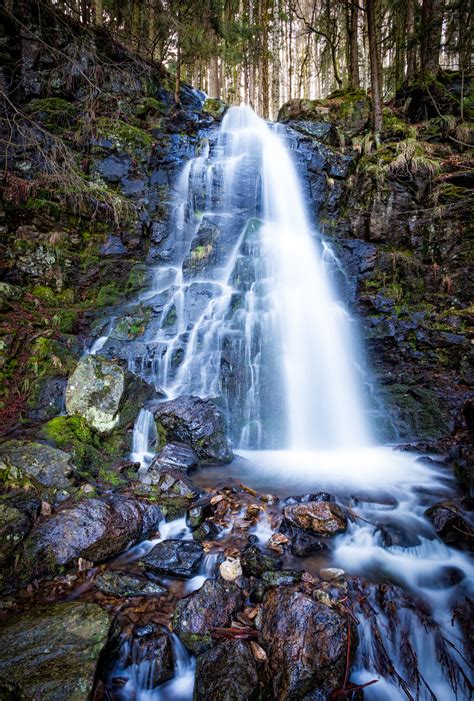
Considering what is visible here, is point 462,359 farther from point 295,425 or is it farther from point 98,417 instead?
point 98,417

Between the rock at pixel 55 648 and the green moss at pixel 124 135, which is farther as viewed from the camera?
the green moss at pixel 124 135

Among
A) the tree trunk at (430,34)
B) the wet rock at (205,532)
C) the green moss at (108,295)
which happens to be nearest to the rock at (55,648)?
the wet rock at (205,532)

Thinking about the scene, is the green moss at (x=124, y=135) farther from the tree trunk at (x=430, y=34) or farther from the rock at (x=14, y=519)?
the rock at (x=14, y=519)

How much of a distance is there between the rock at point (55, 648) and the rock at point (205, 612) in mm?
598

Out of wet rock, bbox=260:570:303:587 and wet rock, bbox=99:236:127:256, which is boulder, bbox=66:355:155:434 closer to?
wet rock, bbox=260:570:303:587

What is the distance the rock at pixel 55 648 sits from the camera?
218 centimetres

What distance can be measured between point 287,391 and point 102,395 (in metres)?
3.99

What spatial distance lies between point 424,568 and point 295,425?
4.01m

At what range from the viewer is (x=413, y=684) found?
252 centimetres

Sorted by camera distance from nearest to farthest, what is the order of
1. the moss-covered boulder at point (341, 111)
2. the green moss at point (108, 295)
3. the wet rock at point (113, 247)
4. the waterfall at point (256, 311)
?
1. the waterfall at point (256, 311)
2. the green moss at point (108, 295)
3. the wet rock at point (113, 247)
4. the moss-covered boulder at point (341, 111)

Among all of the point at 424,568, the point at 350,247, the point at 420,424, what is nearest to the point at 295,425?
the point at 420,424

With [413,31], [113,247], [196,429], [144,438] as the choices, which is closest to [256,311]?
[196,429]

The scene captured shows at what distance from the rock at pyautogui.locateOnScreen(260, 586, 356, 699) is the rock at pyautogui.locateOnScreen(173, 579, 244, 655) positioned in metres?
0.33

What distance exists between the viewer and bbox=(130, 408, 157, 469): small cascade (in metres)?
5.75
